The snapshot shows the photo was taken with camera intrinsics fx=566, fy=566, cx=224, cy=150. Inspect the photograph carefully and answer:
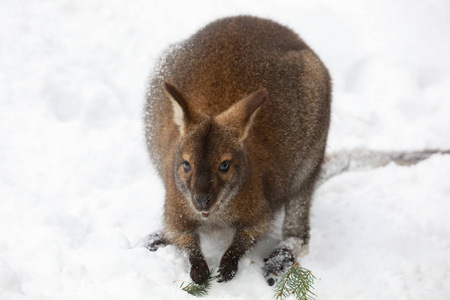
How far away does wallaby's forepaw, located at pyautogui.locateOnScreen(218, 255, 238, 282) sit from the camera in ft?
14.7

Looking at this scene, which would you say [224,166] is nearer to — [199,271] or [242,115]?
[242,115]

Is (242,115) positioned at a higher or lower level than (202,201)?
higher

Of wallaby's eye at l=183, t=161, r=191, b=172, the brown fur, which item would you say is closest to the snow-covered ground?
the brown fur

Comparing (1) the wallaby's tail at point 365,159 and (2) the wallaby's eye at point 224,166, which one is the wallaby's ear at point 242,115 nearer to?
(2) the wallaby's eye at point 224,166

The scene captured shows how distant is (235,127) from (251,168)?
0.47 meters

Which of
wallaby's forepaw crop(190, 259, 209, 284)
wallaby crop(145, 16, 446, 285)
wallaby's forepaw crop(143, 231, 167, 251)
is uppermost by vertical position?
wallaby crop(145, 16, 446, 285)

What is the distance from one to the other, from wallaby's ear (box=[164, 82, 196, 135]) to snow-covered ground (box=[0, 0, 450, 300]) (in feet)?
3.65

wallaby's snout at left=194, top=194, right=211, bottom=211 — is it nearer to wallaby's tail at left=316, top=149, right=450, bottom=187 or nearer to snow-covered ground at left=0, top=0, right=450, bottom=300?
snow-covered ground at left=0, top=0, right=450, bottom=300

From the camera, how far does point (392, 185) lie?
247 inches

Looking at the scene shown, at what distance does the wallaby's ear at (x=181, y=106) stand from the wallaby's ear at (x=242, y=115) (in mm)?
235

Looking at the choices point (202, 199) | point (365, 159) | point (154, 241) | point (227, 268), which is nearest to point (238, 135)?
point (202, 199)

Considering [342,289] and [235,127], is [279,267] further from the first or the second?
[235,127]

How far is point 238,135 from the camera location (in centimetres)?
448

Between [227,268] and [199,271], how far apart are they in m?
0.23
